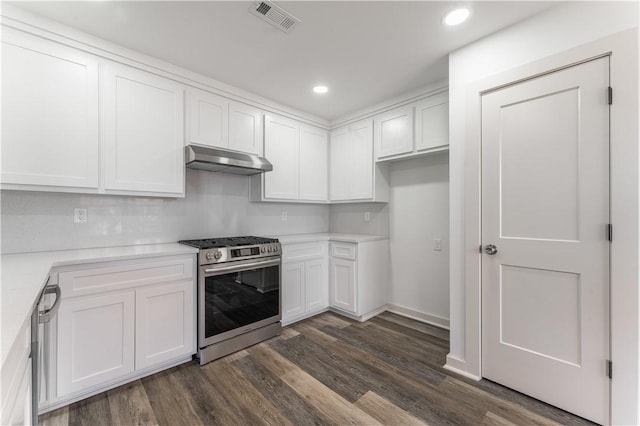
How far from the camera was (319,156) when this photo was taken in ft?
12.1

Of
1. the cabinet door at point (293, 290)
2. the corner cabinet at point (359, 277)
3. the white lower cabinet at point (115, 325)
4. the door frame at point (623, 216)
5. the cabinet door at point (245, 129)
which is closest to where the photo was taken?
the door frame at point (623, 216)

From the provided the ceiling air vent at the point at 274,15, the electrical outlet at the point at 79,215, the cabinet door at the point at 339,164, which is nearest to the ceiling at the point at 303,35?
the ceiling air vent at the point at 274,15

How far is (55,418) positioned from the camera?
1.66m

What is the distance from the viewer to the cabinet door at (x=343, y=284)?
10.3 ft

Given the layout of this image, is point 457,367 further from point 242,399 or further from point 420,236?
point 242,399

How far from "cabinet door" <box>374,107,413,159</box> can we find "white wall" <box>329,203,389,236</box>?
0.75 metres

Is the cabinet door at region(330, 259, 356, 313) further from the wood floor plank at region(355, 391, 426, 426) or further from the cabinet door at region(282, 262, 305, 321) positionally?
the wood floor plank at region(355, 391, 426, 426)

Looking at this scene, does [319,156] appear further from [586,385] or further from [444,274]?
[586,385]

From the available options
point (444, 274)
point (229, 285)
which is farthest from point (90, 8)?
point (444, 274)

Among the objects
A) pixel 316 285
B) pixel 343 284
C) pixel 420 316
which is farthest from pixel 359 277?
pixel 420 316

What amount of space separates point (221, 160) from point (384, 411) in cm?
230

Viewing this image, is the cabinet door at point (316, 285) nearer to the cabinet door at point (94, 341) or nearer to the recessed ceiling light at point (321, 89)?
the cabinet door at point (94, 341)

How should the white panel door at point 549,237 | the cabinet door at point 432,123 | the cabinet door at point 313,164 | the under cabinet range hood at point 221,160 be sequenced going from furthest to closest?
the cabinet door at point 313,164
the cabinet door at point 432,123
the under cabinet range hood at point 221,160
the white panel door at point 549,237

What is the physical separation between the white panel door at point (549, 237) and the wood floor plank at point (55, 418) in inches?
110
